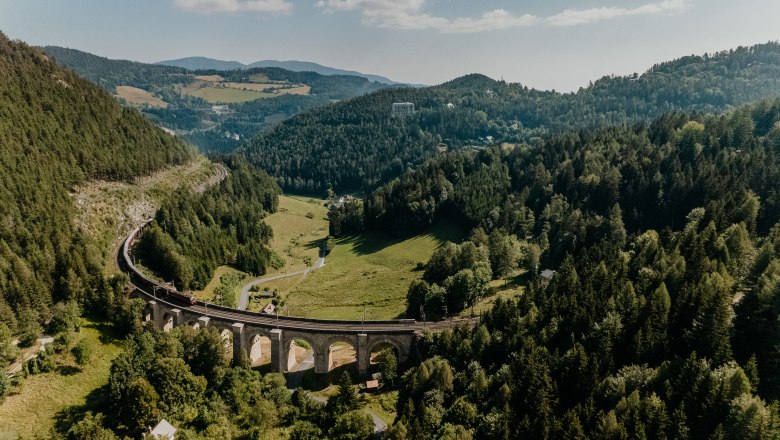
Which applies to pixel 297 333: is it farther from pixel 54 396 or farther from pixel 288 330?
pixel 54 396

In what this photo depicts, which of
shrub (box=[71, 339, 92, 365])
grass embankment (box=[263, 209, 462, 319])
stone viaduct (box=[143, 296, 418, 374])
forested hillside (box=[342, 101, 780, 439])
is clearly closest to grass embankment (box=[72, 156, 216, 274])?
shrub (box=[71, 339, 92, 365])

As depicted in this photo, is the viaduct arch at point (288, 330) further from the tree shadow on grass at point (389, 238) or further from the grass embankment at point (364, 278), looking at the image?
the tree shadow on grass at point (389, 238)

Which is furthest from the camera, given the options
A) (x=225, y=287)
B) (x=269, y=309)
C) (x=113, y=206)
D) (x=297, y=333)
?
(x=113, y=206)

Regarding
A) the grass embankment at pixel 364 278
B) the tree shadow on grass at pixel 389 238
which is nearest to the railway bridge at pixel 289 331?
the grass embankment at pixel 364 278

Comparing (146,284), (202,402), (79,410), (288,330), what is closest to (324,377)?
(288,330)

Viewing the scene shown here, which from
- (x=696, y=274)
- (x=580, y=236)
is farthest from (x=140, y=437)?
(x=580, y=236)

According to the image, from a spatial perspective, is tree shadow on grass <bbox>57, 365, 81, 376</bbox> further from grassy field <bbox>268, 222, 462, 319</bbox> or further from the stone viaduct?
grassy field <bbox>268, 222, 462, 319</bbox>
